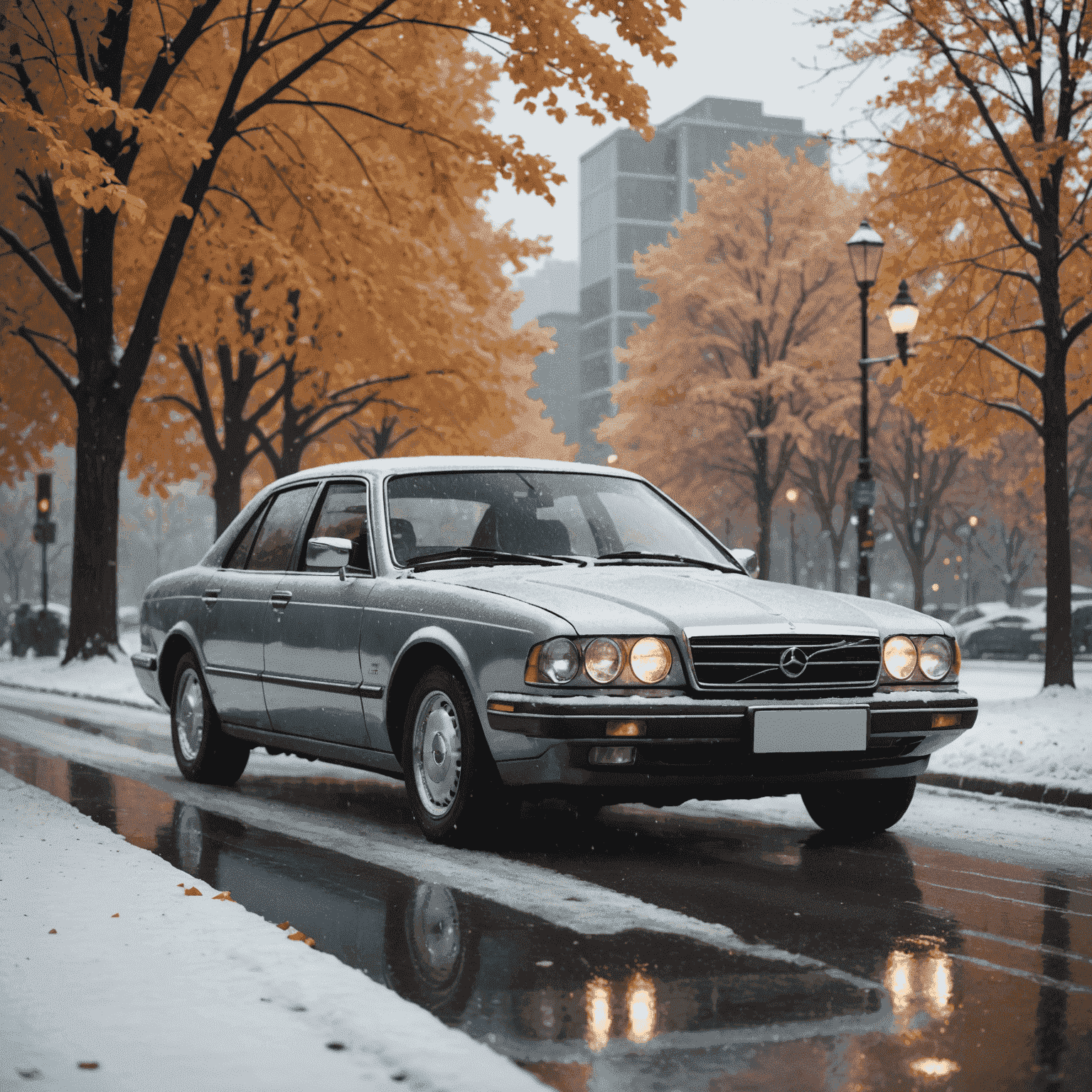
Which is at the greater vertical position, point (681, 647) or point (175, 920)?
point (681, 647)

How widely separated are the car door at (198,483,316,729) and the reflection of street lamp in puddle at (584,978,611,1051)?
3.94 m

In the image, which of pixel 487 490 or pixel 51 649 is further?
pixel 51 649

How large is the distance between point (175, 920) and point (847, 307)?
29.1m

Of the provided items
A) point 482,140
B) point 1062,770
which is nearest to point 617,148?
point 482,140

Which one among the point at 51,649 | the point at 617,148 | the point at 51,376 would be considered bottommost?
the point at 51,649

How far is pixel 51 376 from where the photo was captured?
23.3 meters

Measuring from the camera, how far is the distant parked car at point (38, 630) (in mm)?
27297

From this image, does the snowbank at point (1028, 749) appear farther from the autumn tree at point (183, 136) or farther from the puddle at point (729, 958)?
the autumn tree at point (183, 136)

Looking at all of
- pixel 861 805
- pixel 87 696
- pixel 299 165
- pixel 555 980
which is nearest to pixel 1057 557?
pixel 861 805

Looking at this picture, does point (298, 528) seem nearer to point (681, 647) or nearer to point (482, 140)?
point (681, 647)

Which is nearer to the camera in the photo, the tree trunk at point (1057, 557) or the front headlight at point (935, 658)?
the front headlight at point (935, 658)

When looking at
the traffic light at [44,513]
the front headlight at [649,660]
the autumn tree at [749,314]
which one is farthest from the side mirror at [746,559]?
the autumn tree at [749,314]

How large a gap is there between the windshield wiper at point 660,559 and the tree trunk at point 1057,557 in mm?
7226

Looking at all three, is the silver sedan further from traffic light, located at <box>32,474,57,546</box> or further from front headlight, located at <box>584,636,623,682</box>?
traffic light, located at <box>32,474,57,546</box>
